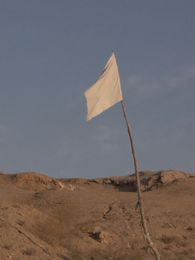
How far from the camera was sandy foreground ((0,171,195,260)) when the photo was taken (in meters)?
19.1

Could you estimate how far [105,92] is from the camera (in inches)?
505

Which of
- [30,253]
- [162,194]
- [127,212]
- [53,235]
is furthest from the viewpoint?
[162,194]

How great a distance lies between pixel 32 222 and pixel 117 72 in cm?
910

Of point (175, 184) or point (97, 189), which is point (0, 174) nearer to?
point (97, 189)

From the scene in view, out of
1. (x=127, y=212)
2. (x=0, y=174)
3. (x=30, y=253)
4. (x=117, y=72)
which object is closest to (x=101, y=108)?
(x=117, y=72)

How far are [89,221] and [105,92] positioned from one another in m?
9.85

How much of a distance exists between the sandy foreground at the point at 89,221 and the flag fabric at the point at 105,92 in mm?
6192

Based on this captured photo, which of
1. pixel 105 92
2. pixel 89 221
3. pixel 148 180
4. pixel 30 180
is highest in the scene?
pixel 30 180

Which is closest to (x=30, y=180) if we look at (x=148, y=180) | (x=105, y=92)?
(x=148, y=180)

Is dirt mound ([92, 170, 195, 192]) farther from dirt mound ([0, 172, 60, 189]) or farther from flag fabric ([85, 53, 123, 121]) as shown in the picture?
flag fabric ([85, 53, 123, 121])

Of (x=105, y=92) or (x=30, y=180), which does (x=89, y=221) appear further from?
(x=105, y=92)

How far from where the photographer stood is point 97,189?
1160 inches

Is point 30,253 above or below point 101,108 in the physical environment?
below

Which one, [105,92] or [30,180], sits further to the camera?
[30,180]
